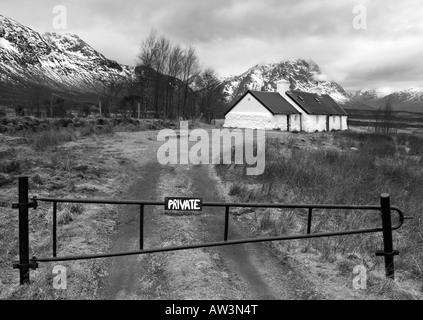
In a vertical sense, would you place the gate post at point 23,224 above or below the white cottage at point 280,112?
below

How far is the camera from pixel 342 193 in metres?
10.8

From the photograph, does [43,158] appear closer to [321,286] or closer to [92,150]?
[92,150]

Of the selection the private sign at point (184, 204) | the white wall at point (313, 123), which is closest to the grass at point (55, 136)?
the private sign at point (184, 204)

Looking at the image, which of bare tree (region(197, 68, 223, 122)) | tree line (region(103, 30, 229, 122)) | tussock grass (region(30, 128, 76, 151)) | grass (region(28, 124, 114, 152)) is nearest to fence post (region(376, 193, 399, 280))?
grass (region(28, 124, 114, 152))

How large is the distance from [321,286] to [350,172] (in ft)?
32.6

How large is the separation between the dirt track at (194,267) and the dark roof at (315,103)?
131 feet

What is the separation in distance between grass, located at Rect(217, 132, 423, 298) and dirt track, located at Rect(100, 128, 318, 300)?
100 cm

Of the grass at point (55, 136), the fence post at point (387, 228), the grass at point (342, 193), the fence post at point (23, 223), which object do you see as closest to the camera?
the fence post at point (23, 223)

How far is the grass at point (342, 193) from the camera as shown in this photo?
265 inches

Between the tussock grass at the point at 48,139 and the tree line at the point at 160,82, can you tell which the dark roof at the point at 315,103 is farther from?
the tussock grass at the point at 48,139

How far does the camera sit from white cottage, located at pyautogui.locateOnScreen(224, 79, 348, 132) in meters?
42.7

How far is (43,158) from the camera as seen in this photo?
40.2 ft

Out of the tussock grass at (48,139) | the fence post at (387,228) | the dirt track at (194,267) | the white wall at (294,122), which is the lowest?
the dirt track at (194,267)
